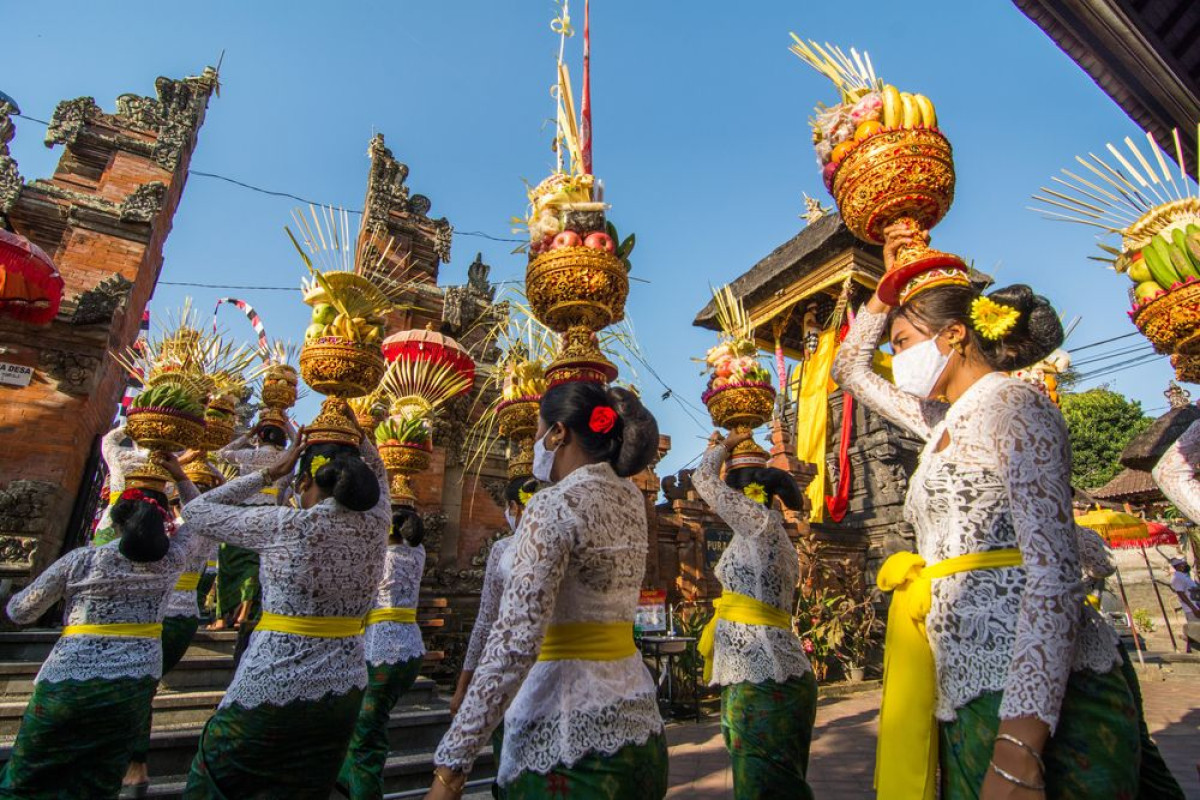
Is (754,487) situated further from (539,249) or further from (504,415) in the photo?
(539,249)

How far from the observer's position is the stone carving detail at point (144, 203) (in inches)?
357

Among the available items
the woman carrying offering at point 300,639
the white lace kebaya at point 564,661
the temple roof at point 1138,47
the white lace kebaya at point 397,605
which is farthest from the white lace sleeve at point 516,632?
the temple roof at point 1138,47

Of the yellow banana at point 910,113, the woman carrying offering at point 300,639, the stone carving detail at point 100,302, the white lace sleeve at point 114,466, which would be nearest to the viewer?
the yellow banana at point 910,113

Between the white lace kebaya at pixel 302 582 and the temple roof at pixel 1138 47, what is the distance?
5.50m

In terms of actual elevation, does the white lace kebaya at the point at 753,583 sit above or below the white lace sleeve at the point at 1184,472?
below

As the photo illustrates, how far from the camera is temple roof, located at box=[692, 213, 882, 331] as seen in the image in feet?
45.1

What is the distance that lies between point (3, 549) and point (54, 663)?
5052mm

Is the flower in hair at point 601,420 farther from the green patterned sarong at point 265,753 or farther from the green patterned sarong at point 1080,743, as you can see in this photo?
the green patterned sarong at point 265,753

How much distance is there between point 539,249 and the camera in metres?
3.41

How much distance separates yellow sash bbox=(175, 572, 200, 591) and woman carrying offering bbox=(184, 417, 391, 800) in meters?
2.64

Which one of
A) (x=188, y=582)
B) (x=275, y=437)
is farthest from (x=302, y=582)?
(x=275, y=437)

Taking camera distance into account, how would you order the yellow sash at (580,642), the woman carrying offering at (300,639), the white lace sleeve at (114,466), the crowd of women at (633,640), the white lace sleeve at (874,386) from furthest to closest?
1. the white lace sleeve at (114,466)
2. the woman carrying offering at (300,639)
3. the white lace sleeve at (874,386)
4. the yellow sash at (580,642)
5. the crowd of women at (633,640)

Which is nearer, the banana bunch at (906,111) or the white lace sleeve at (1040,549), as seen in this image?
the white lace sleeve at (1040,549)

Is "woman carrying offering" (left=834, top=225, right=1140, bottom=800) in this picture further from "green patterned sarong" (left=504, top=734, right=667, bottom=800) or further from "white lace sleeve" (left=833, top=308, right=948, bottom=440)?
"green patterned sarong" (left=504, top=734, right=667, bottom=800)
